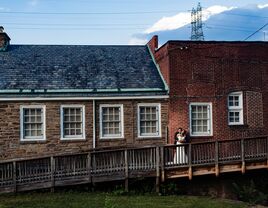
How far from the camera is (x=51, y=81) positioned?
23672mm

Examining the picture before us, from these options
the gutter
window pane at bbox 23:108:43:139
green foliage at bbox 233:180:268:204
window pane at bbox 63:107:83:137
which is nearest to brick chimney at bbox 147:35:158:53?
the gutter

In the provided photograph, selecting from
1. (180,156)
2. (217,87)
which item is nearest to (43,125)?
(180,156)

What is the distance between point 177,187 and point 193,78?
5.43 meters

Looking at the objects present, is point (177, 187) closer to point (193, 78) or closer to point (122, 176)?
point (122, 176)

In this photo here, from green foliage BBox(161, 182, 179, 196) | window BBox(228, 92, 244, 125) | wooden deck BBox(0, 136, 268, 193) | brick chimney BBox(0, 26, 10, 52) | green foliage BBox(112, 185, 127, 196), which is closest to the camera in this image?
wooden deck BBox(0, 136, 268, 193)

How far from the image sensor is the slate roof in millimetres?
23469

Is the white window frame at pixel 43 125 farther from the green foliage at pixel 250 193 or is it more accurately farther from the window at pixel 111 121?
the green foliage at pixel 250 193

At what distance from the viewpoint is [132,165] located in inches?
802

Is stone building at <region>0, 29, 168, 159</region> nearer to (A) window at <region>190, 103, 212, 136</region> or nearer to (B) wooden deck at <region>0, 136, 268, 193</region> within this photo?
(A) window at <region>190, 103, 212, 136</region>

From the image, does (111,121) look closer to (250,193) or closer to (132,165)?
(132,165)

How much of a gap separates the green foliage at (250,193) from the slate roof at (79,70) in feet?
18.3

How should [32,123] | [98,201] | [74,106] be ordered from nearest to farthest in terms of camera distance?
[98,201]
[32,123]
[74,106]

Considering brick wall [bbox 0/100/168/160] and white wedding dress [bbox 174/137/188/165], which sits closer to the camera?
white wedding dress [bbox 174/137/188/165]

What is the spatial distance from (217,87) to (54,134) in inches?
310
